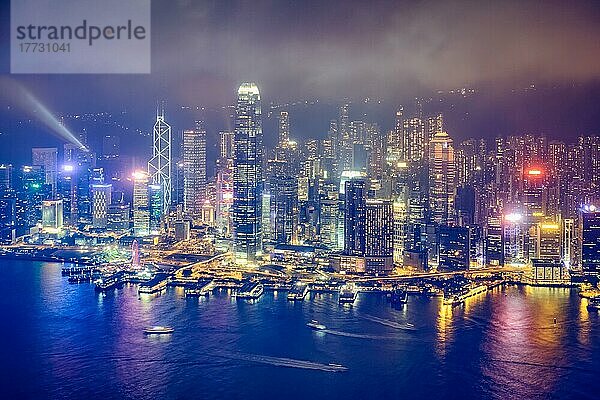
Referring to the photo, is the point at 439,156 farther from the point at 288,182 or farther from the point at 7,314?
the point at 7,314

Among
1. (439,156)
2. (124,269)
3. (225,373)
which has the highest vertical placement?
(439,156)

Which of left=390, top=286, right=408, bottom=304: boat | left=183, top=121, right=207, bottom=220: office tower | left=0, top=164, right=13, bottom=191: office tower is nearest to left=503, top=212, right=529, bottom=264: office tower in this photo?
left=390, top=286, right=408, bottom=304: boat

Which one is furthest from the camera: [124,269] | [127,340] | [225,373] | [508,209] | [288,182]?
[288,182]

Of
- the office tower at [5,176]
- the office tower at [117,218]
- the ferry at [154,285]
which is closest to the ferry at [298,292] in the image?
the ferry at [154,285]

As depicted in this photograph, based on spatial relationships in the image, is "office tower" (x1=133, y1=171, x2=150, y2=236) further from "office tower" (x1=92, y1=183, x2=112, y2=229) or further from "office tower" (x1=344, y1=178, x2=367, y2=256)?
"office tower" (x1=344, y1=178, x2=367, y2=256)

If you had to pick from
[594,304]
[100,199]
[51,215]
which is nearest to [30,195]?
[51,215]

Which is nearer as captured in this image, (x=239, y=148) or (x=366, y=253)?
(x=366, y=253)

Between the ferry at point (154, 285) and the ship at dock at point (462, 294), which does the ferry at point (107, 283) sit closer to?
the ferry at point (154, 285)

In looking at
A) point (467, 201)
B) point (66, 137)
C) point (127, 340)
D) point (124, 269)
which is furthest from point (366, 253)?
point (66, 137)
